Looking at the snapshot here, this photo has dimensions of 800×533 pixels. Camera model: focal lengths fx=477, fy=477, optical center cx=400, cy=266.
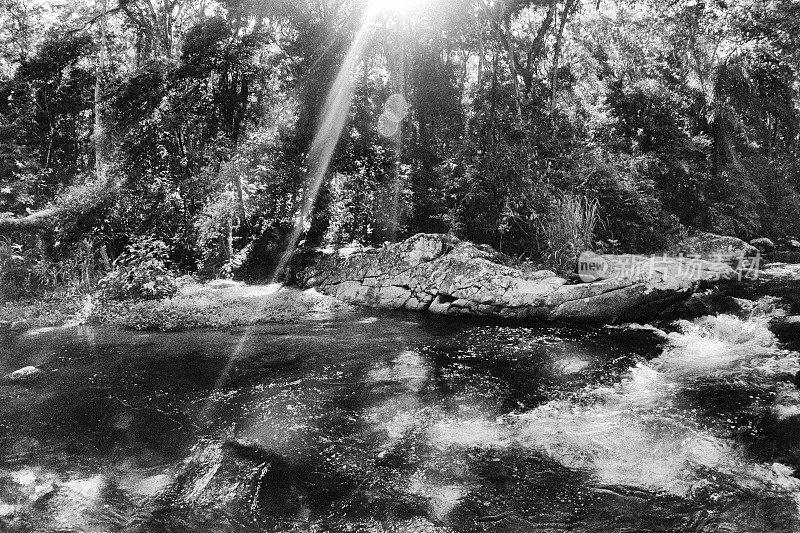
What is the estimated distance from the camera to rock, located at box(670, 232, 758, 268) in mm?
11094

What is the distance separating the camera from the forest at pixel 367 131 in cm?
995

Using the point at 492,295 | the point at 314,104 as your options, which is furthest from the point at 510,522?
the point at 314,104

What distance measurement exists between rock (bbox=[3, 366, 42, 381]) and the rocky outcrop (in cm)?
476

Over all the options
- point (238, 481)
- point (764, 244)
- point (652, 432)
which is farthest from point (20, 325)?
point (764, 244)

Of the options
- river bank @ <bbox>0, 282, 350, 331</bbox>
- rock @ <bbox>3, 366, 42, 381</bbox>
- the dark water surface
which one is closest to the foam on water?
the dark water surface

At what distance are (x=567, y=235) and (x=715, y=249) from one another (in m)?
5.40

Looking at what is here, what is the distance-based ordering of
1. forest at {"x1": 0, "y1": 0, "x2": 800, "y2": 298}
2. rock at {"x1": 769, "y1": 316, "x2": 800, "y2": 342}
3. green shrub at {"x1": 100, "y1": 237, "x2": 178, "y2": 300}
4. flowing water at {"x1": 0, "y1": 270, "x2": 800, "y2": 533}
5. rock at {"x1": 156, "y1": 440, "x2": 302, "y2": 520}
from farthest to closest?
forest at {"x1": 0, "y1": 0, "x2": 800, "y2": 298} → green shrub at {"x1": 100, "y1": 237, "x2": 178, "y2": 300} → rock at {"x1": 769, "y1": 316, "x2": 800, "y2": 342} → rock at {"x1": 156, "y1": 440, "x2": 302, "y2": 520} → flowing water at {"x1": 0, "y1": 270, "x2": 800, "y2": 533}

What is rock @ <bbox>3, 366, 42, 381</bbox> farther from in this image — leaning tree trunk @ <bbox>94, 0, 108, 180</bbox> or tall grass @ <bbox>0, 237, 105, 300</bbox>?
leaning tree trunk @ <bbox>94, 0, 108, 180</bbox>

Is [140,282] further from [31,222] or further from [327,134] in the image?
[327,134]

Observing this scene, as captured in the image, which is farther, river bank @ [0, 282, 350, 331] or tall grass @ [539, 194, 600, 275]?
tall grass @ [539, 194, 600, 275]

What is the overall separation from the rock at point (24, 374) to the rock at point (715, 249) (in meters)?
11.8

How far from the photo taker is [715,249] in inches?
459

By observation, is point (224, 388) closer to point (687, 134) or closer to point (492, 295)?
point (492, 295)

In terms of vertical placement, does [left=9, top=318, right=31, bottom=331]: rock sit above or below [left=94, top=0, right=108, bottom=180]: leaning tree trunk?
below
